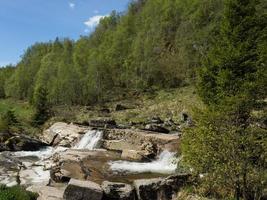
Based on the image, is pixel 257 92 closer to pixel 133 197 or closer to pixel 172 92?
pixel 133 197

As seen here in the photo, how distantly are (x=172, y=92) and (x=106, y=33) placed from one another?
5439cm

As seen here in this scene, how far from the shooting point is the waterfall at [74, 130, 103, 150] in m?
44.6

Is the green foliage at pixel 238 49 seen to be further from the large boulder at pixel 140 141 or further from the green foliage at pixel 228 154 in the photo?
the green foliage at pixel 228 154

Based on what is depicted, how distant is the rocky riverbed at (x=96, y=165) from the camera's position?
22688 mm

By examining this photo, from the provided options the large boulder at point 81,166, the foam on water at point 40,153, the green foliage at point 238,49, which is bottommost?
the foam on water at point 40,153

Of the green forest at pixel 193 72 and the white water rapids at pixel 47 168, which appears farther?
the white water rapids at pixel 47 168

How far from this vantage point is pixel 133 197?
75.3 feet

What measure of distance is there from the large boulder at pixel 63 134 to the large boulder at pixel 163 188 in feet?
83.7

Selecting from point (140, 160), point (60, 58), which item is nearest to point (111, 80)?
point (60, 58)

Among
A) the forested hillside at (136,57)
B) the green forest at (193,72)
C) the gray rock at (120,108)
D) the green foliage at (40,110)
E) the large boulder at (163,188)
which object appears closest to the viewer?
the green forest at (193,72)

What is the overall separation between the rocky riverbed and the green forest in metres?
4.64

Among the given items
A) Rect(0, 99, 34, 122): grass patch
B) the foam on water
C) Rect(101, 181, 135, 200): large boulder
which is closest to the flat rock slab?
the foam on water

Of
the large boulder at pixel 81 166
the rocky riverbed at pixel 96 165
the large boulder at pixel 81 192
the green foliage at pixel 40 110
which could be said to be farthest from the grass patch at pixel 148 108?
the large boulder at pixel 81 192

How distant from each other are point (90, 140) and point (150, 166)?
12693 mm
